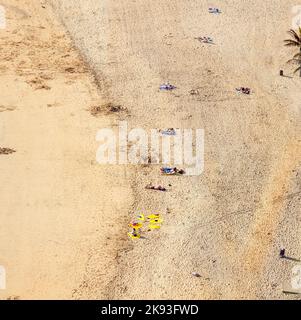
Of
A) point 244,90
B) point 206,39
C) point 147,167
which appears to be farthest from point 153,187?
point 206,39

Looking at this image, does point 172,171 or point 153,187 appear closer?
point 153,187

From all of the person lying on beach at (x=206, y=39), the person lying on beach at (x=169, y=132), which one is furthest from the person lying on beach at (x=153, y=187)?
the person lying on beach at (x=206, y=39)

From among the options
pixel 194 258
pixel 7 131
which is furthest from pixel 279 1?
pixel 194 258

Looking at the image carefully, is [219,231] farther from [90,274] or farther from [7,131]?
[7,131]

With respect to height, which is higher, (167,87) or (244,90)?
(167,87)

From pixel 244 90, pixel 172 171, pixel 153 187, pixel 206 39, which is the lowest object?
pixel 153 187

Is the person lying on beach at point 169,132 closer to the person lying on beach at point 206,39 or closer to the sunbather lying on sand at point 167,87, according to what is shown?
the sunbather lying on sand at point 167,87

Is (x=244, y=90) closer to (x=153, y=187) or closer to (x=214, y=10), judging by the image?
(x=214, y=10)

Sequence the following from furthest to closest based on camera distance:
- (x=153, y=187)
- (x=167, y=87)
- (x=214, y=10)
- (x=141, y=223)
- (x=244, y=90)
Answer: (x=214, y=10) → (x=167, y=87) → (x=244, y=90) → (x=153, y=187) → (x=141, y=223)

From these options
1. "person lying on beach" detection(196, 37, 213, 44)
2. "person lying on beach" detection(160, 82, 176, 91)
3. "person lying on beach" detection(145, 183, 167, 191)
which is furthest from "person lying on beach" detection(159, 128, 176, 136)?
"person lying on beach" detection(196, 37, 213, 44)
